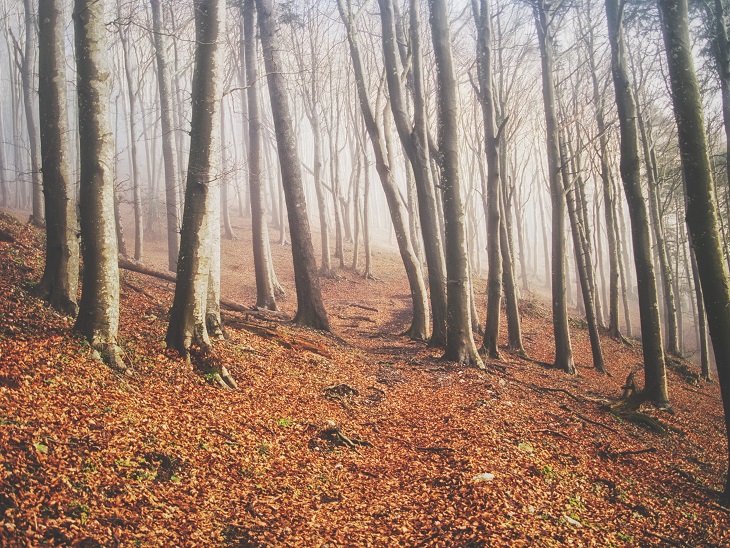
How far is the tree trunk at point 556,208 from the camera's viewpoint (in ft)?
36.4

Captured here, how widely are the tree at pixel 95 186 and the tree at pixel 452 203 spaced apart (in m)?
5.73

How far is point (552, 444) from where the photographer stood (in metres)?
5.70

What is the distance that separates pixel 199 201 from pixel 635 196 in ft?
24.7

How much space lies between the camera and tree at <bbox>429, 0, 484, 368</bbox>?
346 inches

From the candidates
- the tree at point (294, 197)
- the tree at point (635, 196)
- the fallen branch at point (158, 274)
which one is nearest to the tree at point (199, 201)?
the tree at point (294, 197)

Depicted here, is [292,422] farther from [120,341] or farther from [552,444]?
[552,444]

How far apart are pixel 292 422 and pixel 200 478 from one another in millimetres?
1612

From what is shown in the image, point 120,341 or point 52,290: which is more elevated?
point 52,290

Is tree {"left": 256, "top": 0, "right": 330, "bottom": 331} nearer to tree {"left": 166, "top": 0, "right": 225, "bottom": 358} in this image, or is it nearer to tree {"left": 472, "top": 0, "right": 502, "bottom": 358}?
tree {"left": 472, "top": 0, "right": 502, "bottom": 358}

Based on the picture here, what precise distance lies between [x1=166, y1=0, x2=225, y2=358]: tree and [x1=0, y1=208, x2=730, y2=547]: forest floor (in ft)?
1.49

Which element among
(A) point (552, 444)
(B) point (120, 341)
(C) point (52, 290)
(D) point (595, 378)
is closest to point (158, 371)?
(B) point (120, 341)

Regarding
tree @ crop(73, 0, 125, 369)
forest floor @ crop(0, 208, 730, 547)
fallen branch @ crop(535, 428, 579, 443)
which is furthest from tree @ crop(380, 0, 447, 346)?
tree @ crop(73, 0, 125, 369)

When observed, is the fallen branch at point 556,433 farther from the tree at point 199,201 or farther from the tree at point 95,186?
the tree at point 95,186

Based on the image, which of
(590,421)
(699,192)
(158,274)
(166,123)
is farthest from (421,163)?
(166,123)
